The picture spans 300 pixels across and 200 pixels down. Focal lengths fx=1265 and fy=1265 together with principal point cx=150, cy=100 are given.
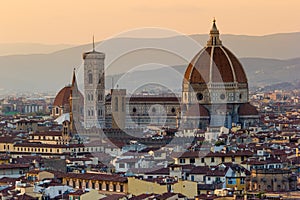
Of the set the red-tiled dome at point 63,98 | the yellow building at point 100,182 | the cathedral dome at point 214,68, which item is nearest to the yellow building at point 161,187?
the yellow building at point 100,182

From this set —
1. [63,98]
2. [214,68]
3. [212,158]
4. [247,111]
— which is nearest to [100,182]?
[212,158]

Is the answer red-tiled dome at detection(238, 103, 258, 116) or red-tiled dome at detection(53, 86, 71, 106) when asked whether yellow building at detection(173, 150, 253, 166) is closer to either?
red-tiled dome at detection(238, 103, 258, 116)

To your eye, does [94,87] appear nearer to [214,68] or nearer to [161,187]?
[214,68]

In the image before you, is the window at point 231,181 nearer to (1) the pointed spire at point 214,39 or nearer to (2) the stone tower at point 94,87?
(2) the stone tower at point 94,87

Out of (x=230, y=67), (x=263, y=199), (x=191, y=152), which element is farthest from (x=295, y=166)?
(x=230, y=67)

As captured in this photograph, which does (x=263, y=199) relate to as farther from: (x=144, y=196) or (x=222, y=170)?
(x=222, y=170)

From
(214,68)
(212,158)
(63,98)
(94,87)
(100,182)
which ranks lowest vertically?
(100,182)
